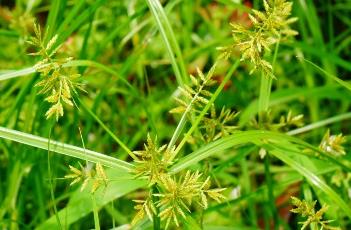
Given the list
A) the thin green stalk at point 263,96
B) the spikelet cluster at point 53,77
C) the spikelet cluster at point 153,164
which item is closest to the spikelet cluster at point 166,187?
the spikelet cluster at point 153,164

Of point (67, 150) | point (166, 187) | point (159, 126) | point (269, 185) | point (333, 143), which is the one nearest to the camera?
point (166, 187)

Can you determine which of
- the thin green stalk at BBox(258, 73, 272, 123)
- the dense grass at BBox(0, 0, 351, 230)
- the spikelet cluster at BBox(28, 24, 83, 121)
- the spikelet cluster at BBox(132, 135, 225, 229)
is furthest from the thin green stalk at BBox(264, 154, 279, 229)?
the spikelet cluster at BBox(28, 24, 83, 121)

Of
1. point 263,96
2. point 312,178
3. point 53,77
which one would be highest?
point 53,77

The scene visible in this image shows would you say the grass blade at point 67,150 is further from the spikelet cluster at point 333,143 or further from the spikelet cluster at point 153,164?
the spikelet cluster at point 333,143

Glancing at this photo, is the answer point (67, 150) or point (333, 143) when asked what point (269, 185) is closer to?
point (333, 143)

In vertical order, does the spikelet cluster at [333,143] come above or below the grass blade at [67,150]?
below

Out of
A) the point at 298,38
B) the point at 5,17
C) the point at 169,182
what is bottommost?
the point at 298,38

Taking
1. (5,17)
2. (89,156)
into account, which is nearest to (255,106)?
(89,156)

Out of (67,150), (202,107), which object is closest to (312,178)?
(202,107)

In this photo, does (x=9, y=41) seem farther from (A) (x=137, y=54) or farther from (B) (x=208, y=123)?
(B) (x=208, y=123)
